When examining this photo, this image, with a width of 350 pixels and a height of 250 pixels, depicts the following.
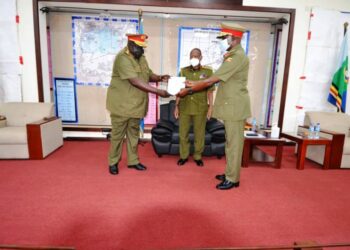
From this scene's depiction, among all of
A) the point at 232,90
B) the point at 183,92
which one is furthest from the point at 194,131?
the point at 232,90

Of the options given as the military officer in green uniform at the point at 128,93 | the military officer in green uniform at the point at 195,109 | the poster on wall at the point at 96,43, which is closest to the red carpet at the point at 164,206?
the military officer in green uniform at the point at 195,109

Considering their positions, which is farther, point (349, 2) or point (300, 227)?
point (349, 2)

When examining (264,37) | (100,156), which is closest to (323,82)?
(264,37)

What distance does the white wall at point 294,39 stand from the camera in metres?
3.50

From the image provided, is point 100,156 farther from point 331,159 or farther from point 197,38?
point 331,159

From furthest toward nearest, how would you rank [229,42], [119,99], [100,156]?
[100,156] < [119,99] < [229,42]

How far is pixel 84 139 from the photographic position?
13.2 ft

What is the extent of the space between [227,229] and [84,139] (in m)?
3.00

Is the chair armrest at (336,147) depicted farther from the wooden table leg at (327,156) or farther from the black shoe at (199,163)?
the black shoe at (199,163)

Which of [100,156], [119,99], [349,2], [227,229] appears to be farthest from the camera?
[349,2]

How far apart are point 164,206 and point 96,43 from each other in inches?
114

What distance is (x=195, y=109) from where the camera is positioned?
9.27 feet

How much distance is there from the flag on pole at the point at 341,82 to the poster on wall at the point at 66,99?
13.2 ft

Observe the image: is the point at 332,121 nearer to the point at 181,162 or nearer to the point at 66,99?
the point at 181,162
